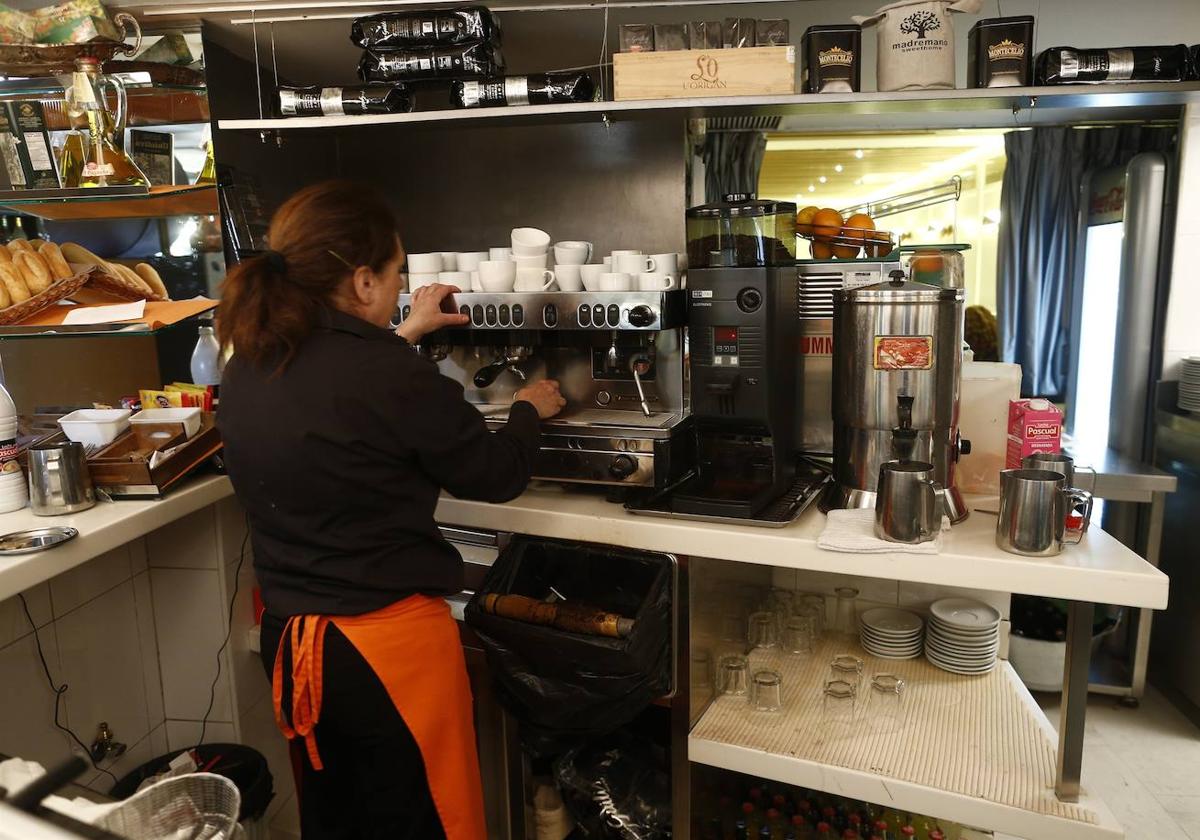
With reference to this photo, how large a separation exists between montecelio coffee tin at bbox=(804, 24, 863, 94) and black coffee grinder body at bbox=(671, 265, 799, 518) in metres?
0.43

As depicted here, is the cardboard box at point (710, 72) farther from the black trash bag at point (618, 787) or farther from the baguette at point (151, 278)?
the black trash bag at point (618, 787)

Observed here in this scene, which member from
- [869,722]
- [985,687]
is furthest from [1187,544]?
[869,722]

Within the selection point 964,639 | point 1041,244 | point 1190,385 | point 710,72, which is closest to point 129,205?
point 710,72

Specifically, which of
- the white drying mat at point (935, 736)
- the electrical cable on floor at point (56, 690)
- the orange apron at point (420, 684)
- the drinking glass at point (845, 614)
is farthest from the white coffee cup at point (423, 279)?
the drinking glass at point (845, 614)

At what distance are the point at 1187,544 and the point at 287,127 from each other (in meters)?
3.24

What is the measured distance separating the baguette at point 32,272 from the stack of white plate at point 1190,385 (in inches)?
141

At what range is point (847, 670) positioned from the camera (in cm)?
191

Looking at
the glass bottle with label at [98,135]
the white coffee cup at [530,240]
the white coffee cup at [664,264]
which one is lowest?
the white coffee cup at [664,264]

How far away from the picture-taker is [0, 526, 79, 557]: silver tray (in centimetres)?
145

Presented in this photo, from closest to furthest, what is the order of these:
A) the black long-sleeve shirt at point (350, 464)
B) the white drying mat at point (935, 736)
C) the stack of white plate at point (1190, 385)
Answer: the black long-sleeve shirt at point (350, 464), the white drying mat at point (935, 736), the stack of white plate at point (1190, 385)

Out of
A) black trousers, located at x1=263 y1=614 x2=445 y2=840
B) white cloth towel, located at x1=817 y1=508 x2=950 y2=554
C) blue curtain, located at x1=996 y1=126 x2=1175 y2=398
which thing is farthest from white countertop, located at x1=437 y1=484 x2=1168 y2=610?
blue curtain, located at x1=996 y1=126 x2=1175 y2=398

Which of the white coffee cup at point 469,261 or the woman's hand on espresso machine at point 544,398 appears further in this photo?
the white coffee cup at point 469,261

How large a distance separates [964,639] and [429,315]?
4.81ft

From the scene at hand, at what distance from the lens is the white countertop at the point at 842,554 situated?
1425 millimetres
